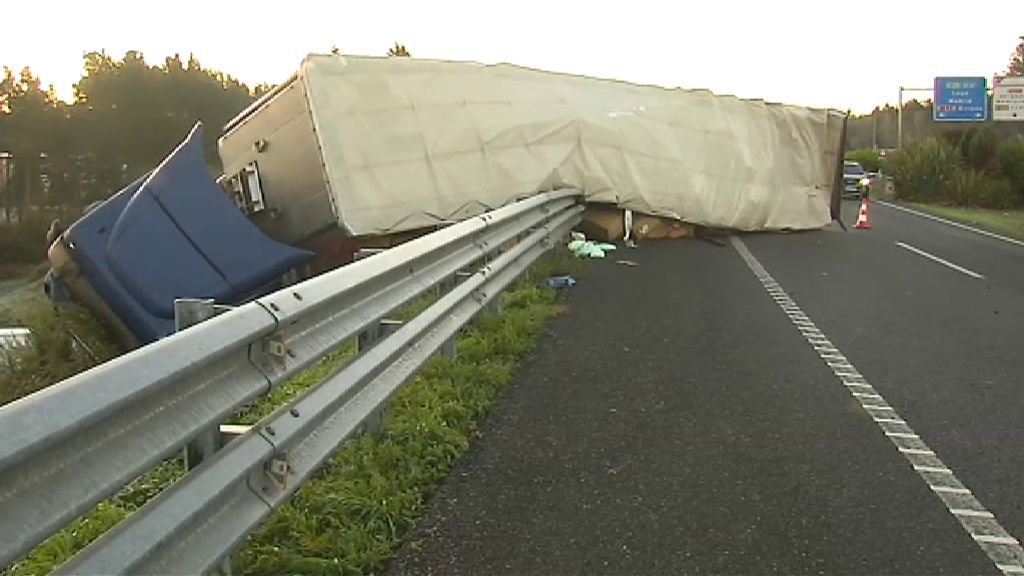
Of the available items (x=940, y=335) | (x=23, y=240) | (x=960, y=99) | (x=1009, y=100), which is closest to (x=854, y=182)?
(x=1009, y=100)

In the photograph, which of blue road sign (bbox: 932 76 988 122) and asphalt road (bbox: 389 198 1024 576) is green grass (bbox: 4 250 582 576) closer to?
asphalt road (bbox: 389 198 1024 576)

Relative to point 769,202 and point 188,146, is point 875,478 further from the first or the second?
point 769,202

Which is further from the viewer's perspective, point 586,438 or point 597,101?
point 597,101

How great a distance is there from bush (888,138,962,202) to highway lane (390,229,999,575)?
3439cm

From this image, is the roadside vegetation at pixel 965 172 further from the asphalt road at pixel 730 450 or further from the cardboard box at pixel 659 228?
the asphalt road at pixel 730 450

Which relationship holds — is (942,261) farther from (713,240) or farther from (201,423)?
(201,423)

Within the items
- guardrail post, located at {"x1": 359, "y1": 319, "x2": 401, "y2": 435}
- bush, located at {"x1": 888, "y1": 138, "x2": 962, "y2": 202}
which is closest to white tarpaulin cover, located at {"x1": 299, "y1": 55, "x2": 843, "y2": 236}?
guardrail post, located at {"x1": 359, "y1": 319, "x2": 401, "y2": 435}

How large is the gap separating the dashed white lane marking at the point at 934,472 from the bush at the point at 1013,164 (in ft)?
118

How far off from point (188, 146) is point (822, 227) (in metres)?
14.1

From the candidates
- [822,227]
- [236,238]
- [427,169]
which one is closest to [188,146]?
[236,238]

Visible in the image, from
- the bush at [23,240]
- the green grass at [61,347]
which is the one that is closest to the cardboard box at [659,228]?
the green grass at [61,347]

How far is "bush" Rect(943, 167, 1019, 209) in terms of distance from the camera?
39156 mm

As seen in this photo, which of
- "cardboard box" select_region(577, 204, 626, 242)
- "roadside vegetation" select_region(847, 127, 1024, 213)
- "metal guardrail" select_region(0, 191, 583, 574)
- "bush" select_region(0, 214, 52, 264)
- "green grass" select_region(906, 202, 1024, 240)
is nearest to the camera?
"metal guardrail" select_region(0, 191, 583, 574)

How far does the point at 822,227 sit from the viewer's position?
838 inches
